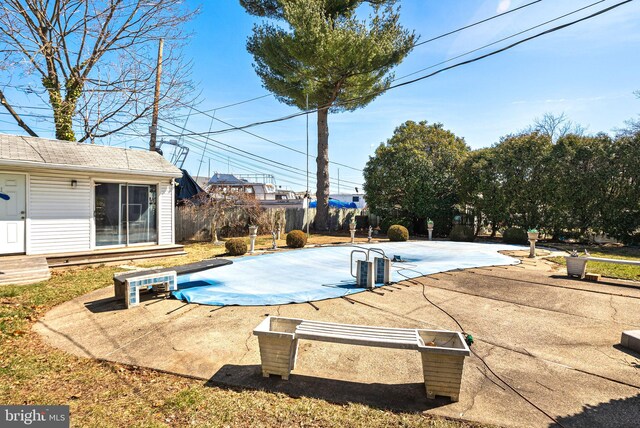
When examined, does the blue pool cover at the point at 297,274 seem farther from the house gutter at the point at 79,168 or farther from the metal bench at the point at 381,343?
the house gutter at the point at 79,168

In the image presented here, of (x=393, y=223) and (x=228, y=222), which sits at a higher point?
(x=228, y=222)

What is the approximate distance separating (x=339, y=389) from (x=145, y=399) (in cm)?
179

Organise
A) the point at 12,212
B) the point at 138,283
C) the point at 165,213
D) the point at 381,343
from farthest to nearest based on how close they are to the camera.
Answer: the point at 165,213 → the point at 12,212 → the point at 138,283 → the point at 381,343

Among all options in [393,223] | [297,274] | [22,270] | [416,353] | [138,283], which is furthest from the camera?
[393,223]

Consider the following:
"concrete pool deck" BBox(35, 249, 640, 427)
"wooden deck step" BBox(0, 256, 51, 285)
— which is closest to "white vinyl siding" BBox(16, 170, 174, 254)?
"wooden deck step" BBox(0, 256, 51, 285)

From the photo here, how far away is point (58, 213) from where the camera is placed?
9.65 meters

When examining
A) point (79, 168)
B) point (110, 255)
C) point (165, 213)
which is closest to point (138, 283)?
point (110, 255)

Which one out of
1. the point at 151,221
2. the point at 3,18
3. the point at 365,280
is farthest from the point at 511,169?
the point at 3,18

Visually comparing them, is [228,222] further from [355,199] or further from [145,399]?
[355,199]

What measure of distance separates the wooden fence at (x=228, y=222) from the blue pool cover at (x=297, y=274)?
669 cm

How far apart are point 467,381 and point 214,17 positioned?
16.0m

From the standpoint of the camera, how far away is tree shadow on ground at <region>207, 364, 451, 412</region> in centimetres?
292

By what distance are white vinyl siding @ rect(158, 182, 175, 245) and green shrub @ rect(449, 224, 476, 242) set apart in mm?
14036

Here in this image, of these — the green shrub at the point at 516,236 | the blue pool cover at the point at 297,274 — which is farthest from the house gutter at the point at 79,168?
the green shrub at the point at 516,236
